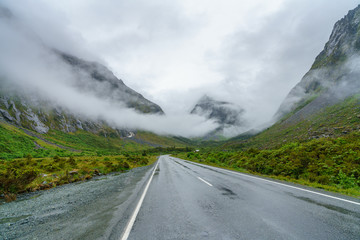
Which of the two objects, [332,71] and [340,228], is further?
[332,71]

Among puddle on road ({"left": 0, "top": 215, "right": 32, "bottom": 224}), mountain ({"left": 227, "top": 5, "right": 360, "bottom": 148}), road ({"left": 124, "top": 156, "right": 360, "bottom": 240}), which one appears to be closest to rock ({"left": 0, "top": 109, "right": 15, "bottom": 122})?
puddle on road ({"left": 0, "top": 215, "right": 32, "bottom": 224})

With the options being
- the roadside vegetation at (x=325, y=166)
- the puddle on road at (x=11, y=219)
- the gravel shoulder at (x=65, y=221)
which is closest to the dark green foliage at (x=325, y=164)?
the roadside vegetation at (x=325, y=166)

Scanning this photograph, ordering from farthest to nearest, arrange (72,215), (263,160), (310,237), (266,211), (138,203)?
(263,160)
(138,203)
(72,215)
(266,211)
(310,237)

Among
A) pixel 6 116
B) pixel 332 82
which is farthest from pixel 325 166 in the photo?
pixel 6 116

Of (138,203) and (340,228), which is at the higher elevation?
(340,228)

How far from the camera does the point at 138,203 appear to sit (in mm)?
6105

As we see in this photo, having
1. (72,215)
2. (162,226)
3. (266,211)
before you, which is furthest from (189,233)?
(72,215)

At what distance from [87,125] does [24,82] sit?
6800cm

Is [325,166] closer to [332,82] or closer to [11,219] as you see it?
[11,219]

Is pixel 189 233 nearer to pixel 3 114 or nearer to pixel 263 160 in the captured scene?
pixel 263 160

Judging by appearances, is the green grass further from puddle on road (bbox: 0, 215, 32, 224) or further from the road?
puddle on road (bbox: 0, 215, 32, 224)

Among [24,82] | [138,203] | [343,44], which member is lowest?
[138,203]

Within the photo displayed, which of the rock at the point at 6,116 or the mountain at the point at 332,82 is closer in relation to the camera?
the mountain at the point at 332,82

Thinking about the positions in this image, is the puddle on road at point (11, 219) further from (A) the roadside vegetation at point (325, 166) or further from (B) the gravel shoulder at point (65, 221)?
(A) the roadside vegetation at point (325, 166)
